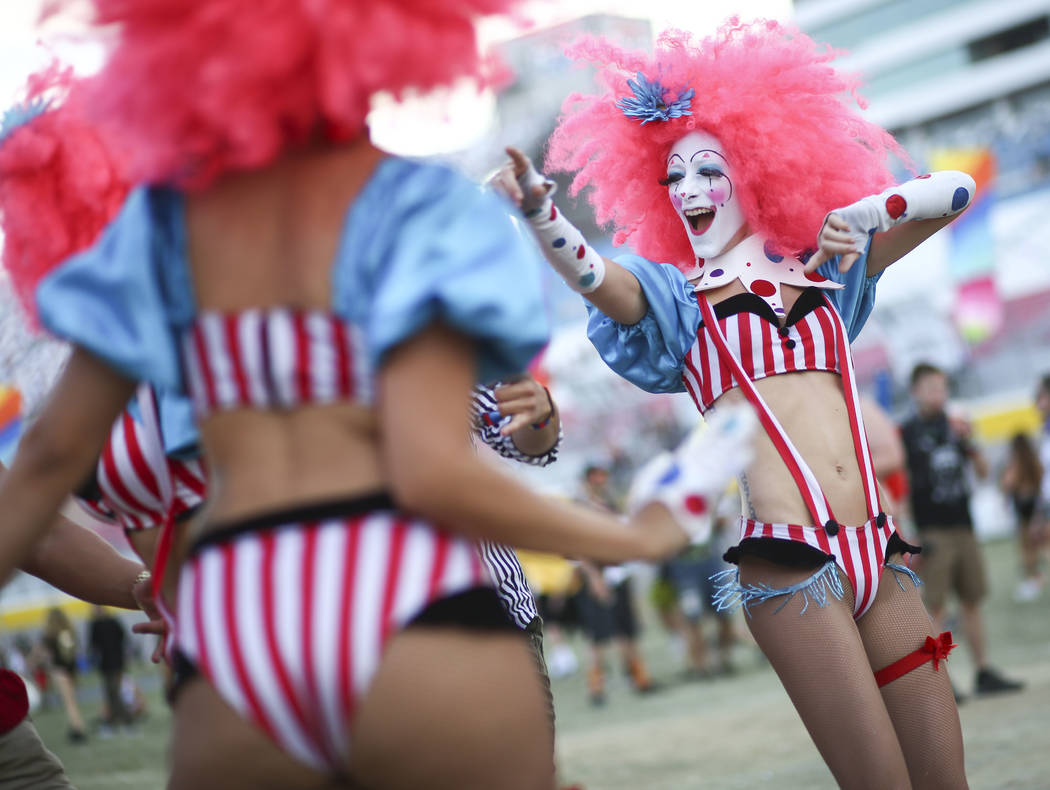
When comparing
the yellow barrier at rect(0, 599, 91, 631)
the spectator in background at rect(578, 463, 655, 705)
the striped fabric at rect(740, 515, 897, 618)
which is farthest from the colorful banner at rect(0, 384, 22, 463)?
the striped fabric at rect(740, 515, 897, 618)

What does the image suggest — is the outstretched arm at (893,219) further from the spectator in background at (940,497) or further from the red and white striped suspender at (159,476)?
the spectator in background at (940,497)

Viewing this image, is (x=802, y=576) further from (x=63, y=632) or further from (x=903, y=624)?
(x=63, y=632)

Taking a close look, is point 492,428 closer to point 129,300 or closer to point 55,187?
point 55,187

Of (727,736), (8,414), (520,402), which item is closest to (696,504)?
(520,402)

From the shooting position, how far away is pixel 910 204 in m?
2.80

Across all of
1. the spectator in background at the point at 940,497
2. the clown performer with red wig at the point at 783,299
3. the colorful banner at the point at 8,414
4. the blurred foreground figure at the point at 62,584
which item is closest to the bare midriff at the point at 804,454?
the clown performer with red wig at the point at 783,299

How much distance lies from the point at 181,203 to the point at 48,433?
14.1 inches

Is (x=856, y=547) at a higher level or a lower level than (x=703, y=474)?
lower

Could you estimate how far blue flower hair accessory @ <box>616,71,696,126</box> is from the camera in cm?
308

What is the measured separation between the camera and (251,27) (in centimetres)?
144

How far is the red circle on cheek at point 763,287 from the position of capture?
2893 mm

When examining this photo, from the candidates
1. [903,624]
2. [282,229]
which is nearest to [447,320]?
[282,229]

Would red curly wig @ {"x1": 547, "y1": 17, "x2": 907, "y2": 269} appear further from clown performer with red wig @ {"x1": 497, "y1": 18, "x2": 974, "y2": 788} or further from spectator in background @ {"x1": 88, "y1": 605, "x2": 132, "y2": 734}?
spectator in background @ {"x1": 88, "y1": 605, "x2": 132, "y2": 734}

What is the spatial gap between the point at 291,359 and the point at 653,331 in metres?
1.56
